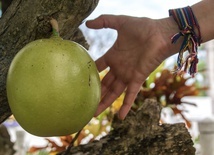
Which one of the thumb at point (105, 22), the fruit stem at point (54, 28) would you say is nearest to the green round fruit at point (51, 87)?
the fruit stem at point (54, 28)

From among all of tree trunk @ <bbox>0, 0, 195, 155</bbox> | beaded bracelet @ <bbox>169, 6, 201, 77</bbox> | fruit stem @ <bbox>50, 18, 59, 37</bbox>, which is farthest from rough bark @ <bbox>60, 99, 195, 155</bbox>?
fruit stem @ <bbox>50, 18, 59, 37</bbox>

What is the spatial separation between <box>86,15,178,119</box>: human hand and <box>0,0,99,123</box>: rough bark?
227 millimetres

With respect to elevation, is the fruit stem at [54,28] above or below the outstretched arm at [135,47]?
above

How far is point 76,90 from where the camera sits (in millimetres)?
527

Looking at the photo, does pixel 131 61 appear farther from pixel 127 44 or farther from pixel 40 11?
pixel 40 11

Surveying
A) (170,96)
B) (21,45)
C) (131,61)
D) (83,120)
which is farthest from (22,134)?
(83,120)

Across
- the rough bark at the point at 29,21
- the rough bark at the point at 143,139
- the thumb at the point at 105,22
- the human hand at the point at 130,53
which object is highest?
the rough bark at the point at 29,21

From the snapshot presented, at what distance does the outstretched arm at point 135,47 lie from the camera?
898 millimetres

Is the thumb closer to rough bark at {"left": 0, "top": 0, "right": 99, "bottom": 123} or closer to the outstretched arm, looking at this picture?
the outstretched arm

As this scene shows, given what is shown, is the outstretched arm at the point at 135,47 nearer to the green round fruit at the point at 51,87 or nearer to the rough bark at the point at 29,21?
the rough bark at the point at 29,21

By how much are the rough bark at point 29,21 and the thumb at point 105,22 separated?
0.19m

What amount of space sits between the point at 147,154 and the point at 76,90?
1.34 feet

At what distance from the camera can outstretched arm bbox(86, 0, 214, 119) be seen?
2.95 ft

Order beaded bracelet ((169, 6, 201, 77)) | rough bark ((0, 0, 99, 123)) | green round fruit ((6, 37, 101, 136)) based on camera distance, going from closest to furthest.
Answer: green round fruit ((6, 37, 101, 136)) < rough bark ((0, 0, 99, 123)) < beaded bracelet ((169, 6, 201, 77))
